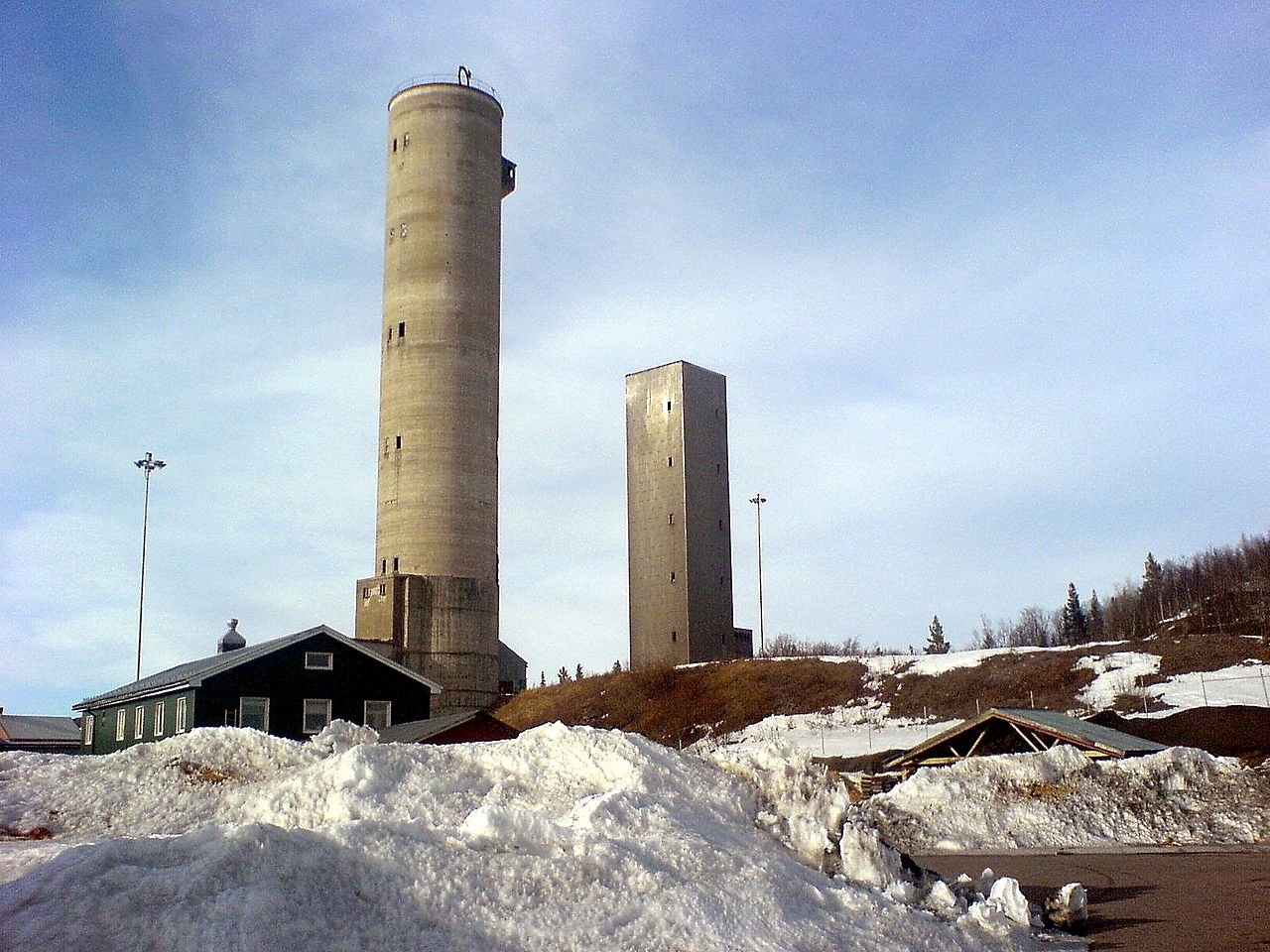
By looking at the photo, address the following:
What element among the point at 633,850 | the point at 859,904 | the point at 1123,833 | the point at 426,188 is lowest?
the point at 1123,833

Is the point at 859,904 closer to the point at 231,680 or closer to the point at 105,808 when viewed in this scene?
the point at 105,808

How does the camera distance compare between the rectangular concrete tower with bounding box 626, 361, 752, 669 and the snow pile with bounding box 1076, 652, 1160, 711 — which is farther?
the rectangular concrete tower with bounding box 626, 361, 752, 669

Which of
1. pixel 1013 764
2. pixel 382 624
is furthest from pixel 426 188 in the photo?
pixel 1013 764

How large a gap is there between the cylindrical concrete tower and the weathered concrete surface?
3269 centimetres

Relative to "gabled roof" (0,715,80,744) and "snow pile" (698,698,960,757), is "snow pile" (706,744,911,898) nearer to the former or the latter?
"snow pile" (698,698,960,757)

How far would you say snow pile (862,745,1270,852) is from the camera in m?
25.0

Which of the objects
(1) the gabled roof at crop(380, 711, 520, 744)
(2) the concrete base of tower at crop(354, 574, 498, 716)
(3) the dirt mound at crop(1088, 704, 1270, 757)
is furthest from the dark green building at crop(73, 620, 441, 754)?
(3) the dirt mound at crop(1088, 704, 1270, 757)

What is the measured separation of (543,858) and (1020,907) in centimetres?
532

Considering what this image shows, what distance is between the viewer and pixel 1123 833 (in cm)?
2497

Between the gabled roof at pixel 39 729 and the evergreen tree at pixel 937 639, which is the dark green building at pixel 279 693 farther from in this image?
the evergreen tree at pixel 937 639

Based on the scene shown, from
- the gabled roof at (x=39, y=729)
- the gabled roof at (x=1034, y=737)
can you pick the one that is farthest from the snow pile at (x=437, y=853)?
the gabled roof at (x=39, y=729)

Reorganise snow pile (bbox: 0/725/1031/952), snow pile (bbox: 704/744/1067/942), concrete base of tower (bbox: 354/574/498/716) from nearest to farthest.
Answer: snow pile (bbox: 0/725/1031/952)
snow pile (bbox: 704/744/1067/942)
concrete base of tower (bbox: 354/574/498/716)

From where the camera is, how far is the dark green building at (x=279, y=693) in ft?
110

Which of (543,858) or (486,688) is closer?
(543,858)
